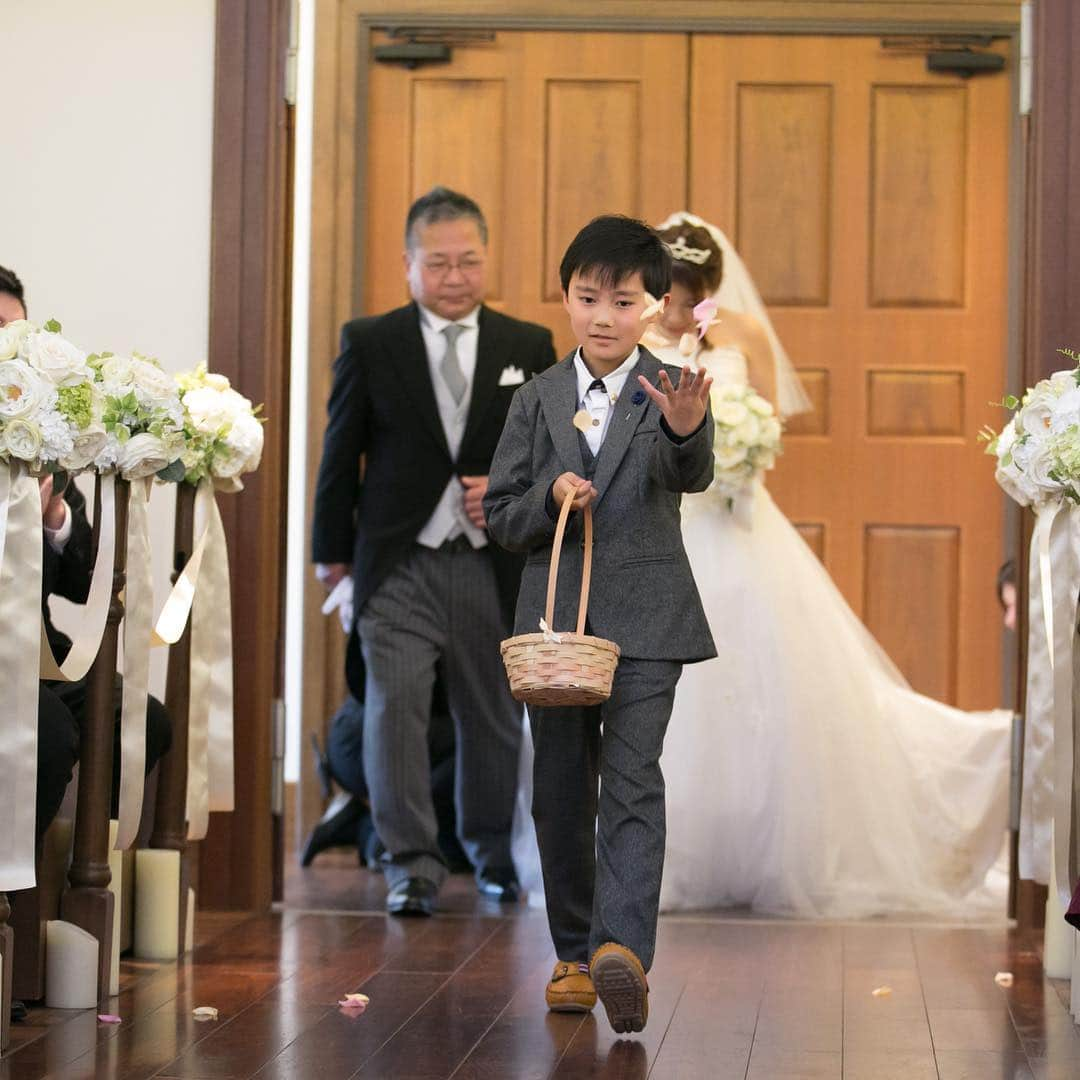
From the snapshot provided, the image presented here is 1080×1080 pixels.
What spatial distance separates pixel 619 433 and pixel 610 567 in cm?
24

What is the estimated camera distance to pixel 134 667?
3.67m

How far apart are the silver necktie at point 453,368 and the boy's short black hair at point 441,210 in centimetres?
24

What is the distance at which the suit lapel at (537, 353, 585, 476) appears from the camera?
3.31m

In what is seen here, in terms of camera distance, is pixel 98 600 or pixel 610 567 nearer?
pixel 610 567

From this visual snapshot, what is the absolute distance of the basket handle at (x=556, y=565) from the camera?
3105 millimetres

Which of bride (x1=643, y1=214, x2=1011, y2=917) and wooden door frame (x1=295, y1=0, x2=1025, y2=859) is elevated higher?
wooden door frame (x1=295, y1=0, x2=1025, y2=859)

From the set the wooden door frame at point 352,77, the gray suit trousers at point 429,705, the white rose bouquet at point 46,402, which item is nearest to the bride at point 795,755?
the gray suit trousers at point 429,705

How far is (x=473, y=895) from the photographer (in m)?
4.97

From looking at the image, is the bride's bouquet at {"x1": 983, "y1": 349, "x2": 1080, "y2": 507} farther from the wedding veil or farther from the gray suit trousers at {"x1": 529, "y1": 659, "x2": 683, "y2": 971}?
the wedding veil

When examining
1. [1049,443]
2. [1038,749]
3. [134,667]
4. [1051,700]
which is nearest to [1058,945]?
[1038,749]

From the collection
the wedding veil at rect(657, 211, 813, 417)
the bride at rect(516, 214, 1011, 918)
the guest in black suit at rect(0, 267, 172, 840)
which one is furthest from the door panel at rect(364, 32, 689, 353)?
the guest in black suit at rect(0, 267, 172, 840)

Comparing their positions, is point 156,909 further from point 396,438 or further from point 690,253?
point 690,253

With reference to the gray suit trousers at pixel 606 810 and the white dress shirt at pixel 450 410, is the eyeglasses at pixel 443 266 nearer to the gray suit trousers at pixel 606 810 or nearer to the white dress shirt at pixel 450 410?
the white dress shirt at pixel 450 410

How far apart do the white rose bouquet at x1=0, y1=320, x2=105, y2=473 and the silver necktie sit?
5.51ft
